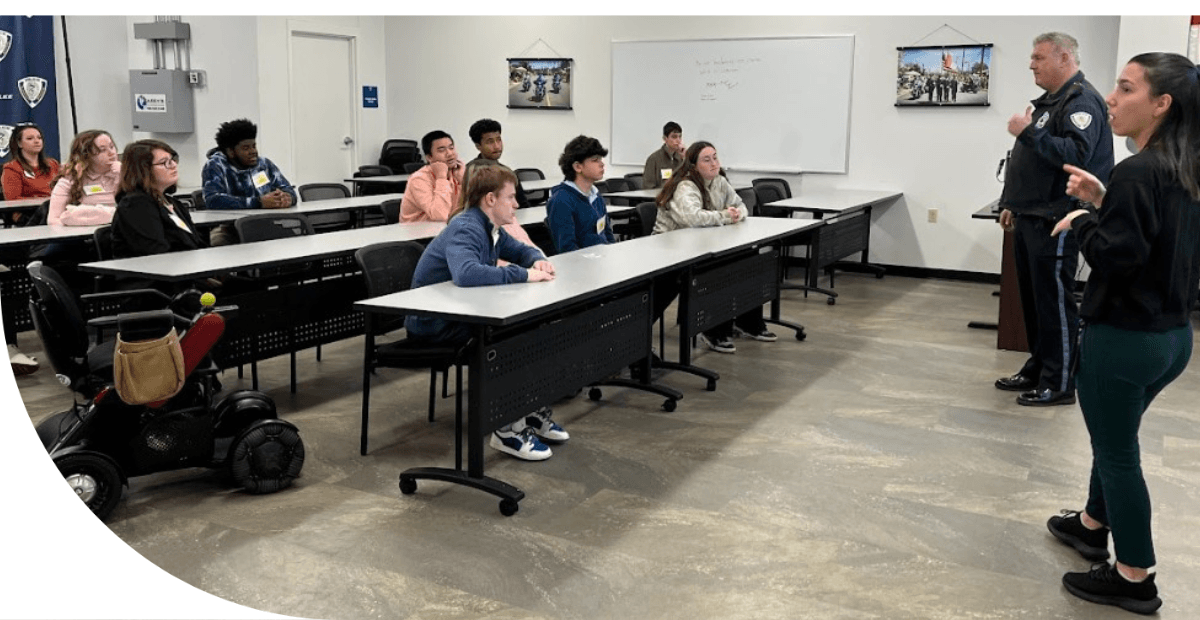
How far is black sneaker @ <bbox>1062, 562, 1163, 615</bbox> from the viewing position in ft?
8.86

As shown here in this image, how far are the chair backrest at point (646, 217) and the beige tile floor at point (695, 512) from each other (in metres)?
1.12

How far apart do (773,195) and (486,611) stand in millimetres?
6374

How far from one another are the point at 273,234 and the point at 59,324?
6.30 ft

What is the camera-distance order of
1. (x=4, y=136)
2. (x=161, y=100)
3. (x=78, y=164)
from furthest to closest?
1. (x=161, y=100)
2. (x=4, y=136)
3. (x=78, y=164)

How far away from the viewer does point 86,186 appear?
5.55 meters

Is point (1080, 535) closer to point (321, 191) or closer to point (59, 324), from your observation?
point (59, 324)

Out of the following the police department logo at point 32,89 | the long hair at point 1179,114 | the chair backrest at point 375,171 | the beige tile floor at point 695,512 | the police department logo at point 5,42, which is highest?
the police department logo at point 5,42

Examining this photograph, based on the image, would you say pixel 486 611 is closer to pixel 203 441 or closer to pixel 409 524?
pixel 409 524

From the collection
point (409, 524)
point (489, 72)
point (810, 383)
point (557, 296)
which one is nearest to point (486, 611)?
point (409, 524)

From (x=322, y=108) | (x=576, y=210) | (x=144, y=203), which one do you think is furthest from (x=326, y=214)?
(x=322, y=108)

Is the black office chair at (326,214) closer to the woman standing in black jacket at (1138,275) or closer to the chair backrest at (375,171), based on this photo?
the chair backrest at (375,171)

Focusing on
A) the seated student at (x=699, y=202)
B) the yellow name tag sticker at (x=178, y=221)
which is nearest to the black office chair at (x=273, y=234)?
the yellow name tag sticker at (x=178, y=221)

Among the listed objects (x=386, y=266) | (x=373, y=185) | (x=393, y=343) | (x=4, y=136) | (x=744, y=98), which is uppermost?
(x=744, y=98)

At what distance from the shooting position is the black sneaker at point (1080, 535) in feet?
10.00
